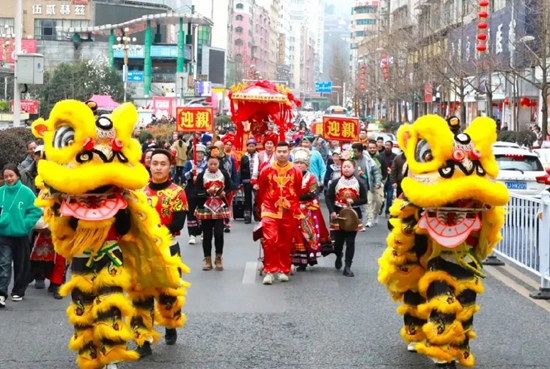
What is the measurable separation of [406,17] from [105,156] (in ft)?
207

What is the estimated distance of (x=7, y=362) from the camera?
314 inches

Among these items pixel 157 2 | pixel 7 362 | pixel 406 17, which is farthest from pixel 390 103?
pixel 7 362

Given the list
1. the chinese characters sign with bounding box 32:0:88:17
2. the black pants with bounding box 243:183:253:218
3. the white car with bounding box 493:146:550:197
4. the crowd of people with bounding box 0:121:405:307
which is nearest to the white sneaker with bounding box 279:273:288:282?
the crowd of people with bounding box 0:121:405:307

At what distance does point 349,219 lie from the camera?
41.5ft

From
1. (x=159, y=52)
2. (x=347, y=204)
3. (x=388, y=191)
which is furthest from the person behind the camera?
(x=159, y=52)

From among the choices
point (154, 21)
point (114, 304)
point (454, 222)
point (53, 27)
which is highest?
point (53, 27)

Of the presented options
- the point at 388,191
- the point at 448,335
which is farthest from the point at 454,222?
the point at 388,191

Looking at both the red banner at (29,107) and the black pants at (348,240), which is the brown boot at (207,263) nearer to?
the black pants at (348,240)

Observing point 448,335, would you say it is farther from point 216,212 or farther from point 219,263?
point 219,263

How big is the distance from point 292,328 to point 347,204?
11.9ft

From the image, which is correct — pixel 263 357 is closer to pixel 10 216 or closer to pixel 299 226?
pixel 10 216

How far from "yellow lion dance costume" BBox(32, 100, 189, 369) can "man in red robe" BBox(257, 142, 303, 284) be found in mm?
4362

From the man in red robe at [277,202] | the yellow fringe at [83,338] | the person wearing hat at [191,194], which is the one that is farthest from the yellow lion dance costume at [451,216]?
the person wearing hat at [191,194]

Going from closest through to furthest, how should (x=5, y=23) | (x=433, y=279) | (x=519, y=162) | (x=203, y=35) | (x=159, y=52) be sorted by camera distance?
(x=433, y=279)
(x=519, y=162)
(x=159, y=52)
(x=5, y=23)
(x=203, y=35)
